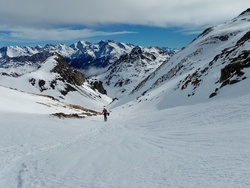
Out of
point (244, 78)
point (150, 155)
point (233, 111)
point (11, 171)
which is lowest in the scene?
point (11, 171)

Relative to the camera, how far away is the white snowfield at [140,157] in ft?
38.5

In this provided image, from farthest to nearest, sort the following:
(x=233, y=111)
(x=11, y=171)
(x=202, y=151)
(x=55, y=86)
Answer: (x=55, y=86) < (x=233, y=111) < (x=11, y=171) < (x=202, y=151)

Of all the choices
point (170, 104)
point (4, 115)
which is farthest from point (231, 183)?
point (170, 104)

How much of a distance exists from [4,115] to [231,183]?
31.5 m

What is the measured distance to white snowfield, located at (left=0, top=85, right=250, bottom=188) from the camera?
11727 millimetres

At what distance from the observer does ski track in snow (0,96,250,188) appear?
11.8 metres

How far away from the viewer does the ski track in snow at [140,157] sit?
11.8m

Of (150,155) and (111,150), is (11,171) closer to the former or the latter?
(111,150)

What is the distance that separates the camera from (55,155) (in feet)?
63.4

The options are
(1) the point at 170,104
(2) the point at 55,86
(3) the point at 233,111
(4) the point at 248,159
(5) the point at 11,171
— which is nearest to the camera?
(4) the point at 248,159

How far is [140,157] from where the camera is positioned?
16047 mm

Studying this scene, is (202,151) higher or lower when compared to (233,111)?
lower

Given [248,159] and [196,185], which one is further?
[248,159]

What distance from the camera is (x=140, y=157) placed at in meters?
16.0
